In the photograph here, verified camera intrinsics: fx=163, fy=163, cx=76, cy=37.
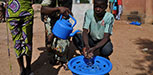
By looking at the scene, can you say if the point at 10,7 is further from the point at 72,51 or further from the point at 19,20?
the point at 72,51

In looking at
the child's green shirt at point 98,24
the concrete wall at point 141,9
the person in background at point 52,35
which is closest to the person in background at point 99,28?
the child's green shirt at point 98,24

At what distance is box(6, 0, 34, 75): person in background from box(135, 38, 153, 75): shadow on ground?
1768 mm

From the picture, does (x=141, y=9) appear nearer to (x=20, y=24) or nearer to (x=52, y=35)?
(x=52, y=35)

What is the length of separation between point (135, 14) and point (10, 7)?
19.1ft

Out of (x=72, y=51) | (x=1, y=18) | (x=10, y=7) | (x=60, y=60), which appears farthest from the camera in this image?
(x=1, y=18)

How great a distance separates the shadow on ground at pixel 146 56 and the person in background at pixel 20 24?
1.77 metres

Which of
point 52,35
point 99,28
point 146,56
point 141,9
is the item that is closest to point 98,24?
point 99,28

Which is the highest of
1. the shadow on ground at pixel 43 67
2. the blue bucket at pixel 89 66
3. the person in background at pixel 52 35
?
the person in background at pixel 52 35

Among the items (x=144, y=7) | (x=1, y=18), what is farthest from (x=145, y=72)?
(x=1, y=18)

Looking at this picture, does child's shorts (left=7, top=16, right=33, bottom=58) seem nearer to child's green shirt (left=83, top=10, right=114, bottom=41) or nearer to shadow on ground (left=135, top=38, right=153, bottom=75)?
child's green shirt (left=83, top=10, right=114, bottom=41)

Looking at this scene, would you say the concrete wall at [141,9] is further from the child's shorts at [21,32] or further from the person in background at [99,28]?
the child's shorts at [21,32]

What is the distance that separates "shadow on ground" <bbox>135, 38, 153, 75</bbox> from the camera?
2566 mm

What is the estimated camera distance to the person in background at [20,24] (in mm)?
1998

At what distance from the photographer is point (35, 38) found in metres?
4.14
